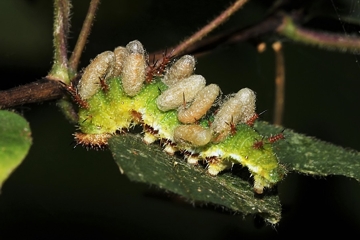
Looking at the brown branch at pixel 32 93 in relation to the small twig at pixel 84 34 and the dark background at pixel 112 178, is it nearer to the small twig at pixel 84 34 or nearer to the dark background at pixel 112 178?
the small twig at pixel 84 34

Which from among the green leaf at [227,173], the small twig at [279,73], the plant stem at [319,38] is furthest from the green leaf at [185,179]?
the small twig at [279,73]

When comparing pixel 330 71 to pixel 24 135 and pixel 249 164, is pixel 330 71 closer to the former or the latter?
pixel 249 164

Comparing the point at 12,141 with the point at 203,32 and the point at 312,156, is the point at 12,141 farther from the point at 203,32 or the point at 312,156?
the point at 312,156

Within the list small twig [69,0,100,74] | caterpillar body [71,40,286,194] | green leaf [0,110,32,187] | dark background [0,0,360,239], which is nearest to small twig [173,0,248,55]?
caterpillar body [71,40,286,194]

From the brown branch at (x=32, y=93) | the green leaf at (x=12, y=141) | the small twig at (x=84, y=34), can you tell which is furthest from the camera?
the small twig at (x=84, y=34)

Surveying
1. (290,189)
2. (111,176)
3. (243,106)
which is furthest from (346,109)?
(243,106)

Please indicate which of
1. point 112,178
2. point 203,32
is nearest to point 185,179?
point 203,32

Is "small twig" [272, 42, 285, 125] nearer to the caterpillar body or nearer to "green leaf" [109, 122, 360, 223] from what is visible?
"green leaf" [109, 122, 360, 223]
